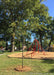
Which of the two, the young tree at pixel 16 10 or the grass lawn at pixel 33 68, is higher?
the young tree at pixel 16 10

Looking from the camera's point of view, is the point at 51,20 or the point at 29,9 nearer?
the point at 29,9

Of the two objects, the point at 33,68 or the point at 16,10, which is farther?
the point at 16,10

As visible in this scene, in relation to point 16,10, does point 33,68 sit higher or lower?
lower

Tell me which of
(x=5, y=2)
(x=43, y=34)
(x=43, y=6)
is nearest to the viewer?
(x=5, y=2)

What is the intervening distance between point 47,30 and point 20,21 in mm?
11574

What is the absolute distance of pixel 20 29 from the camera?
73.3 feet

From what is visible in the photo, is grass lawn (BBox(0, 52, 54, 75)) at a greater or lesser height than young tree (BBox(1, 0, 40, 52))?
lesser

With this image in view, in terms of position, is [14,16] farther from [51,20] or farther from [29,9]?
[51,20]

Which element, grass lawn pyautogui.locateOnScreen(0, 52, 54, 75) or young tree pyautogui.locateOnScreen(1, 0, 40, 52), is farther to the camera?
young tree pyautogui.locateOnScreen(1, 0, 40, 52)

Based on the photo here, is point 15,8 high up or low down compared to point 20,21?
up

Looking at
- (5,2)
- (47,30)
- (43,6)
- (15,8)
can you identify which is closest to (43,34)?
(47,30)

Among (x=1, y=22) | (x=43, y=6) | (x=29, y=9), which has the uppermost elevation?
(x=43, y=6)

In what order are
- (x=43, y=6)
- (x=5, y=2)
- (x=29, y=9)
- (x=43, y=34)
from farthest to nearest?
(x=43, y=34) < (x=43, y=6) < (x=29, y=9) < (x=5, y=2)

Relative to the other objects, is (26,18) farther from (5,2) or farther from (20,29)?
(5,2)
